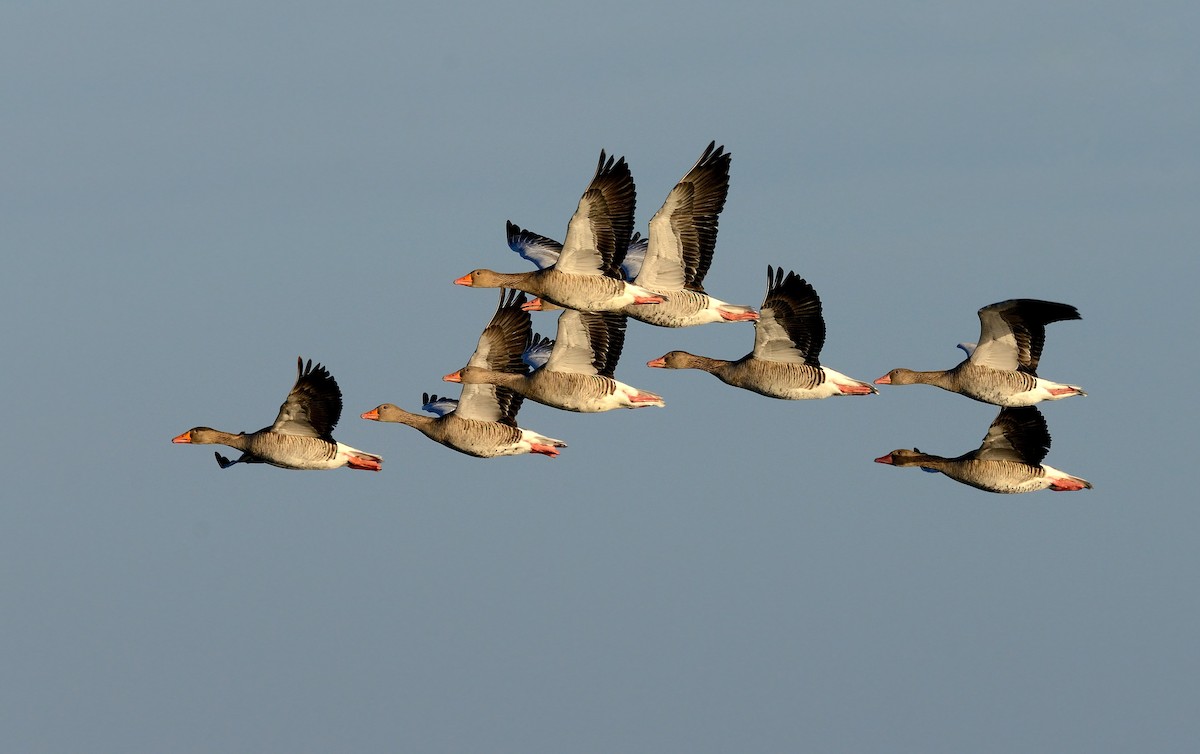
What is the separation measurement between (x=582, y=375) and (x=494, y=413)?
79.9 inches

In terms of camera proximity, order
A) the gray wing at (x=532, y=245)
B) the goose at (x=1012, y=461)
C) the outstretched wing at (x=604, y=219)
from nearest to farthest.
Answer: the outstretched wing at (x=604, y=219)
the goose at (x=1012, y=461)
the gray wing at (x=532, y=245)

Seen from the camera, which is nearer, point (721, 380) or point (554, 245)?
point (721, 380)

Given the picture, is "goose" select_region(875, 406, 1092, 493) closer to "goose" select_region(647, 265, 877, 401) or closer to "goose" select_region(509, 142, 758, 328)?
"goose" select_region(647, 265, 877, 401)

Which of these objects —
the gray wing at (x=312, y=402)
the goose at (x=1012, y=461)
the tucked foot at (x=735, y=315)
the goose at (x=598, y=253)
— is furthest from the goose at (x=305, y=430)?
the goose at (x=1012, y=461)

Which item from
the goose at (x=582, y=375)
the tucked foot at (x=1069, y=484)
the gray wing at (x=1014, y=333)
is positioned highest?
the gray wing at (x=1014, y=333)

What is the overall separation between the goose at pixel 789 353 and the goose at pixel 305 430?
683cm

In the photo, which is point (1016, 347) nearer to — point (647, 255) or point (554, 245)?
point (647, 255)

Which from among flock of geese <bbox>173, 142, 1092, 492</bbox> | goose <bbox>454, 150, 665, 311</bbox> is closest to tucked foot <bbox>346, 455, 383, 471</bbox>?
flock of geese <bbox>173, 142, 1092, 492</bbox>

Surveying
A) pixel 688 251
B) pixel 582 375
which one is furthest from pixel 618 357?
pixel 688 251

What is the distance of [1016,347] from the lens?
5228 centimetres

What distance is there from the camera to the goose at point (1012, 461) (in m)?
53.2

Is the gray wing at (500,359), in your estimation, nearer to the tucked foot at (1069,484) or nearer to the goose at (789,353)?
the goose at (789,353)

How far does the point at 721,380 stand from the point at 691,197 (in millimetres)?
3407

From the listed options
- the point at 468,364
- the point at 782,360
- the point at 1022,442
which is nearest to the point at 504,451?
the point at 468,364
